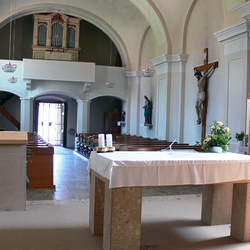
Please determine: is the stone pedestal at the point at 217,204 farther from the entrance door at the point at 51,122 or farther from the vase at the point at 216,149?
the entrance door at the point at 51,122

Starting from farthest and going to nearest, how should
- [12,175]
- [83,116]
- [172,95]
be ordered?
[83,116] < [172,95] < [12,175]

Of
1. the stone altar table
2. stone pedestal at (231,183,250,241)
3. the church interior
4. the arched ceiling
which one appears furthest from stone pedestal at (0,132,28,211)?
the arched ceiling

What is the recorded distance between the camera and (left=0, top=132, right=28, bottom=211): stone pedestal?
435 cm

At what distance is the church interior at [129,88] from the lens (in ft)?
15.2

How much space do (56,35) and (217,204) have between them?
12360 millimetres

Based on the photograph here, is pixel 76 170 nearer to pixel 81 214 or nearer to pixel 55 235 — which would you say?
pixel 81 214

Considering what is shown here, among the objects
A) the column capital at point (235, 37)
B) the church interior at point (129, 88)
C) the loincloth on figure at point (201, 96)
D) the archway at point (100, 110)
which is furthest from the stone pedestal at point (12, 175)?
the archway at point (100, 110)

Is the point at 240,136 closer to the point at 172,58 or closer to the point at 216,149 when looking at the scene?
the point at 216,149

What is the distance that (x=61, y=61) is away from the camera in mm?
13930

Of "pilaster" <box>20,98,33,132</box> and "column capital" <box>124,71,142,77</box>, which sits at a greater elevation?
"column capital" <box>124,71,142,77</box>

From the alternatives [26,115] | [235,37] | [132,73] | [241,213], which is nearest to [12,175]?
[241,213]

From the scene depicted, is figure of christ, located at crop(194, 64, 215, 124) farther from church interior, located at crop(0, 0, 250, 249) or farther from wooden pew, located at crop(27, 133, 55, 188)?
wooden pew, located at crop(27, 133, 55, 188)

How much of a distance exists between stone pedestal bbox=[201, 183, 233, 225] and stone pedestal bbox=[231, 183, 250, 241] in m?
0.36

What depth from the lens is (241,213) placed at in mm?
3598
